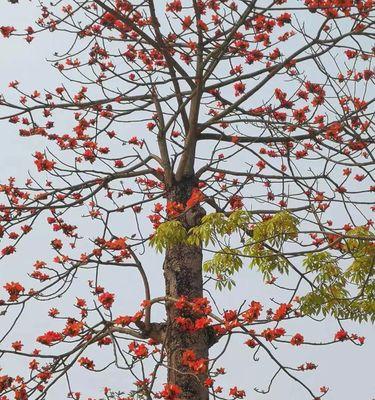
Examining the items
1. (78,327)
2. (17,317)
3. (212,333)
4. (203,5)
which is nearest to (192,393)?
(212,333)

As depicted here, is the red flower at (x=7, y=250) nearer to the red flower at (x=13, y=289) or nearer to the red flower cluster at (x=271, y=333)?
the red flower at (x=13, y=289)

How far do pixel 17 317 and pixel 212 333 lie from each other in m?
1.84

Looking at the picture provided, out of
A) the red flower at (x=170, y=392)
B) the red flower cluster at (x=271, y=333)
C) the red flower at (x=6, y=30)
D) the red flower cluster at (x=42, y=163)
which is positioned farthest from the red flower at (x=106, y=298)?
the red flower at (x=6, y=30)

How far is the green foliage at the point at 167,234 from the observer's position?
5.89 metres

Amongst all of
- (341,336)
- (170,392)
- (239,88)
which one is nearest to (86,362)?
(170,392)

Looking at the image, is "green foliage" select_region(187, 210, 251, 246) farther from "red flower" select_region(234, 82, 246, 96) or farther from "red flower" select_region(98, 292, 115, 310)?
"red flower" select_region(234, 82, 246, 96)

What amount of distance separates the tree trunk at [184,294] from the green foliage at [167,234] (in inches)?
30.3

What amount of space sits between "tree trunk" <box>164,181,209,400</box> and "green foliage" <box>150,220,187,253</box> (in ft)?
2.53

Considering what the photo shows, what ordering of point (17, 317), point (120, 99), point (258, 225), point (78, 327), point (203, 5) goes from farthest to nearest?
point (120, 99) < point (203, 5) < point (17, 317) < point (78, 327) < point (258, 225)

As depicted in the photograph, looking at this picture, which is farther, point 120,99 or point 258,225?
point 120,99

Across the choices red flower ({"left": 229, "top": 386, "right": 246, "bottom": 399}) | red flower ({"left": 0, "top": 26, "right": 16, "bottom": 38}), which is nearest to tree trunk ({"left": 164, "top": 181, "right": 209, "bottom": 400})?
red flower ({"left": 229, "top": 386, "right": 246, "bottom": 399})

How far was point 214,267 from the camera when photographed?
18.1 ft

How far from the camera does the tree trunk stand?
6301mm

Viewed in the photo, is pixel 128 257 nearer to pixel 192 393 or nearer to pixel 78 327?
pixel 78 327
